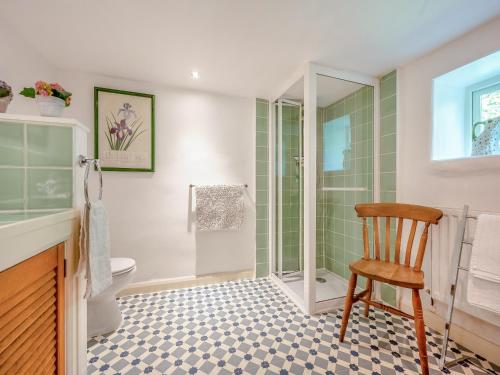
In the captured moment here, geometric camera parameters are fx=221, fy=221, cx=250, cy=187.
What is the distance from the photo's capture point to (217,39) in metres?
1.52

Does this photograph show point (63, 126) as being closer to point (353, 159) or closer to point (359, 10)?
point (359, 10)

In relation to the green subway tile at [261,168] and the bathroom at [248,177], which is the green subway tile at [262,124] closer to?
the bathroom at [248,177]

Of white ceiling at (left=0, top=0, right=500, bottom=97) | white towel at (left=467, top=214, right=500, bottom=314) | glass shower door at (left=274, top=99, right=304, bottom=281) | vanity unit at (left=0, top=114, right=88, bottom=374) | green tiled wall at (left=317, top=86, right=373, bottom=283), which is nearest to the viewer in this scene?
vanity unit at (left=0, top=114, right=88, bottom=374)

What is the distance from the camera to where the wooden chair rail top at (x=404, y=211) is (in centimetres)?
140

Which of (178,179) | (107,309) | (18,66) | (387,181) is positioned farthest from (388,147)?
(18,66)

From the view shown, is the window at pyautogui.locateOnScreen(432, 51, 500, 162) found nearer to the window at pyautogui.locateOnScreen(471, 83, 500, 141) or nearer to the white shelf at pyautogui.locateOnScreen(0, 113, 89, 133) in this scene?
the window at pyautogui.locateOnScreen(471, 83, 500, 141)

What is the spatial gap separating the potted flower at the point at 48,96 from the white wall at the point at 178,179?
3.33 ft

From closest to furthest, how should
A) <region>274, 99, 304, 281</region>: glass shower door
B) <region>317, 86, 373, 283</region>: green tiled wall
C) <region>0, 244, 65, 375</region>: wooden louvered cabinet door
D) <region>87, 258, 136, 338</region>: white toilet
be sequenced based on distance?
<region>0, 244, 65, 375</region>: wooden louvered cabinet door → <region>87, 258, 136, 338</region>: white toilet → <region>317, 86, 373, 283</region>: green tiled wall → <region>274, 99, 304, 281</region>: glass shower door

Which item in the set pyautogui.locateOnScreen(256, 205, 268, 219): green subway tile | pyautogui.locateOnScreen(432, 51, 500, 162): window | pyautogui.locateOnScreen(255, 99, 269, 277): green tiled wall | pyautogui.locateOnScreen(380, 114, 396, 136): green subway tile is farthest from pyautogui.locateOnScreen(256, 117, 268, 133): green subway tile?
pyautogui.locateOnScreen(432, 51, 500, 162): window

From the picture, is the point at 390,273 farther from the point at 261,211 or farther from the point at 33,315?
the point at 33,315

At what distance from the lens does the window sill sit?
1272 millimetres

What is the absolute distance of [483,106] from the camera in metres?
1.53

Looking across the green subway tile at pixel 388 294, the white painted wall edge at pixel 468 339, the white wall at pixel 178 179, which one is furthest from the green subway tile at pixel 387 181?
the white wall at pixel 178 179

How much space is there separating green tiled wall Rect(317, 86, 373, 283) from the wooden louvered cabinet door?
5.70 feet
